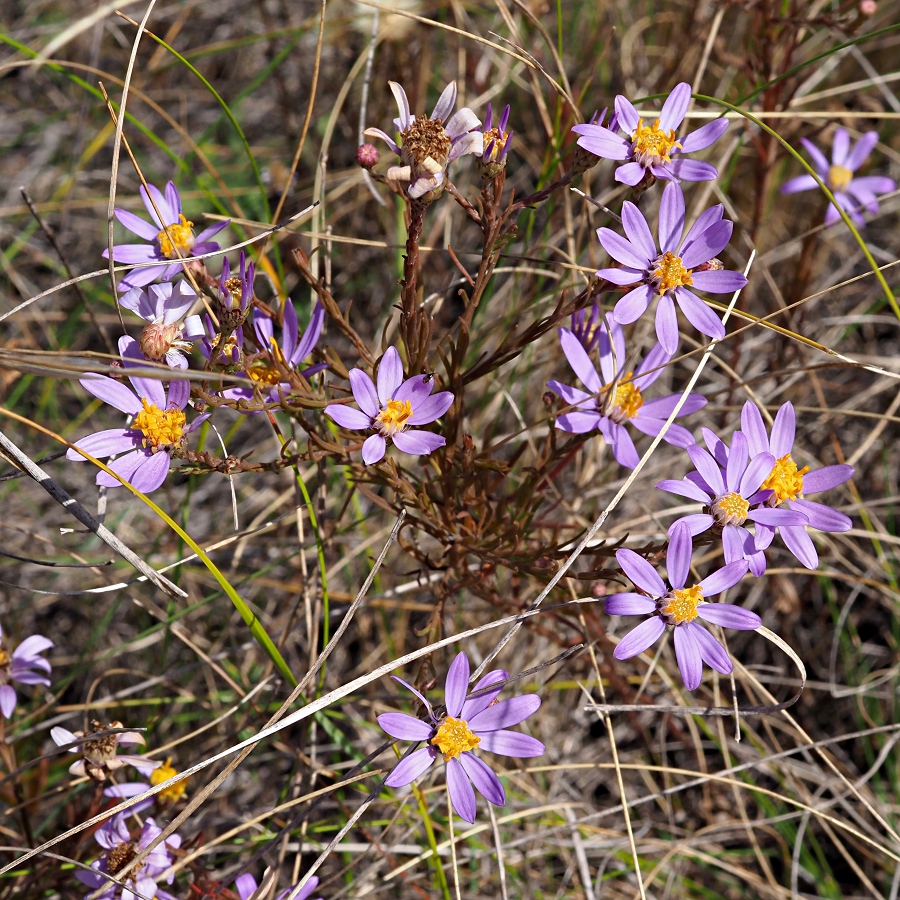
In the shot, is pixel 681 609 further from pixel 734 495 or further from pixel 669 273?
pixel 669 273

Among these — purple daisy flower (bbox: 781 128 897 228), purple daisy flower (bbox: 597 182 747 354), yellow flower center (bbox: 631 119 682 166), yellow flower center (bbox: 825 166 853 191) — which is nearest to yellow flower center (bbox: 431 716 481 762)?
purple daisy flower (bbox: 597 182 747 354)

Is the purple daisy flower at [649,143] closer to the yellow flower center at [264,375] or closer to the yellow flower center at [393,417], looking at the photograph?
the yellow flower center at [393,417]

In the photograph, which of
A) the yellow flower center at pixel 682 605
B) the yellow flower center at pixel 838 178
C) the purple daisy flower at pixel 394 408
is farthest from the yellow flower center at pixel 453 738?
the yellow flower center at pixel 838 178

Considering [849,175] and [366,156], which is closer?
[366,156]

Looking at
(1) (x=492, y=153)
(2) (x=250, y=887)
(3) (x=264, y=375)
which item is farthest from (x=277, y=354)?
(2) (x=250, y=887)

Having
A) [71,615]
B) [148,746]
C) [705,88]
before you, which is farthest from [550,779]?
[705,88]

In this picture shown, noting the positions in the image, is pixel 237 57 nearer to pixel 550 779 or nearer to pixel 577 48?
pixel 577 48
